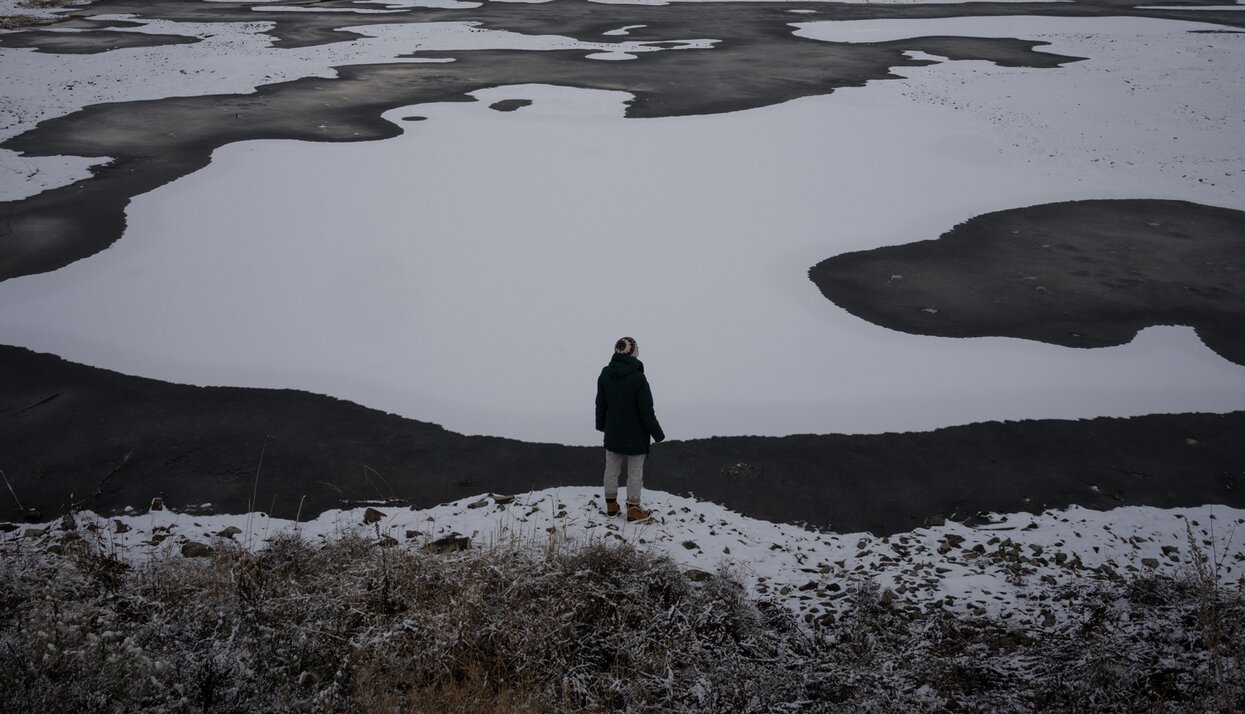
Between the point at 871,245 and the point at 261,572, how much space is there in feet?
38.6

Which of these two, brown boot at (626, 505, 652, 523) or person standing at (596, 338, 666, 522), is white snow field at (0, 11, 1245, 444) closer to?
person standing at (596, 338, 666, 522)

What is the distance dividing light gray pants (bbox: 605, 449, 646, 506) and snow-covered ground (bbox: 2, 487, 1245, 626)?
25 cm

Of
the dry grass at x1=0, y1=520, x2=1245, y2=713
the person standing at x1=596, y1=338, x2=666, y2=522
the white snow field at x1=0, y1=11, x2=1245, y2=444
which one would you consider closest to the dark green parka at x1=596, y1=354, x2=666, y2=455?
the person standing at x1=596, y1=338, x2=666, y2=522

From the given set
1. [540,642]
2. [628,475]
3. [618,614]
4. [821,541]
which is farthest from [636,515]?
[540,642]

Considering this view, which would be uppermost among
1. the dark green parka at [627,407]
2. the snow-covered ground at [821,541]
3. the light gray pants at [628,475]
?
the dark green parka at [627,407]

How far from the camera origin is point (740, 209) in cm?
1619

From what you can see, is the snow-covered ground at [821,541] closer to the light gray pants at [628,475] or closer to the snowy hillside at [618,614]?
the snowy hillside at [618,614]

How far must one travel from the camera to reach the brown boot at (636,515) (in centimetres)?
732

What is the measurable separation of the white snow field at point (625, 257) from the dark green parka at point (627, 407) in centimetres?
160

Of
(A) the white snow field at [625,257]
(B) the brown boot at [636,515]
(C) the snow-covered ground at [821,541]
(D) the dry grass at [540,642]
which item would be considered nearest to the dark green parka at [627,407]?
(B) the brown boot at [636,515]

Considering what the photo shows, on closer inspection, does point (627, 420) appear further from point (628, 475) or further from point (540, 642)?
point (540, 642)

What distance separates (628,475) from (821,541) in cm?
185

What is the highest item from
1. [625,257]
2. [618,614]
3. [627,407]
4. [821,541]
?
[627,407]

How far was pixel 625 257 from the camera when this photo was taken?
13977mm
